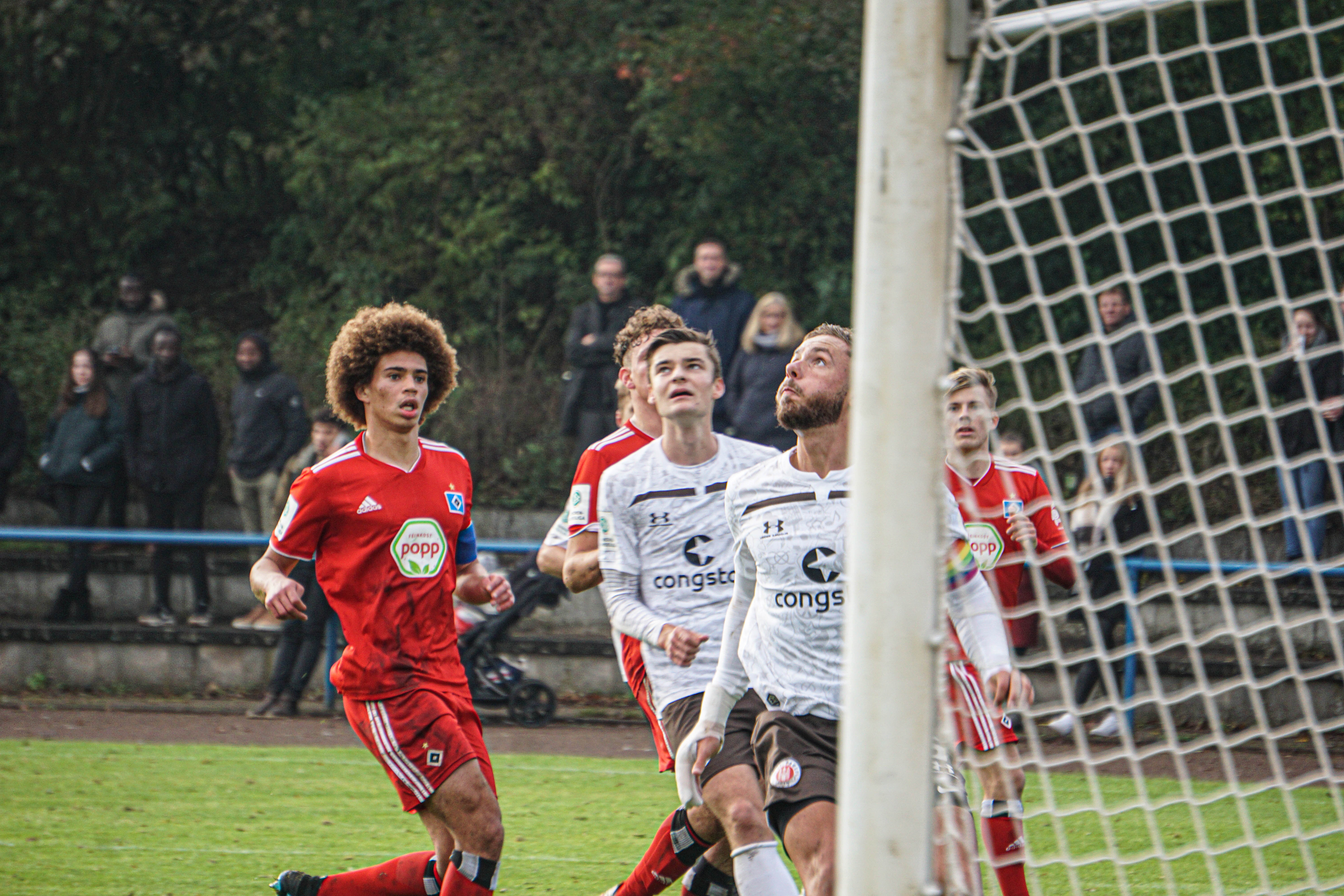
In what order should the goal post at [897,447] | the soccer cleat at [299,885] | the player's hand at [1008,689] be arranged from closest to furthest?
1. the goal post at [897,447]
2. the player's hand at [1008,689]
3. the soccer cleat at [299,885]

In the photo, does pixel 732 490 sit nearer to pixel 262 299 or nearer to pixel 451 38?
pixel 451 38

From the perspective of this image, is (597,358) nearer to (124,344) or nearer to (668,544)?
(124,344)

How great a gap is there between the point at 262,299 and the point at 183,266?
116 cm

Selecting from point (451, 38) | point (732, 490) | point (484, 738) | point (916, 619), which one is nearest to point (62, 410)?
point (484, 738)

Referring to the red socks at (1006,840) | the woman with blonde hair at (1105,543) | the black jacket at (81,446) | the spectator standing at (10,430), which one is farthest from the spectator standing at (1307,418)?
the spectator standing at (10,430)

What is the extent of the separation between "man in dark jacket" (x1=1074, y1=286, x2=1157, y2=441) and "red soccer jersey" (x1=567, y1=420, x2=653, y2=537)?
385 centimetres

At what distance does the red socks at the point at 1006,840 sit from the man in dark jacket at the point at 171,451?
6916mm

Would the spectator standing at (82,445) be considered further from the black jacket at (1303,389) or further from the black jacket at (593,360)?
the black jacket at (1303,389)

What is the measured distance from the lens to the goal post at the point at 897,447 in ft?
8.70

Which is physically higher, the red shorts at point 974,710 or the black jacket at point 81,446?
the black jacket at point 81,446

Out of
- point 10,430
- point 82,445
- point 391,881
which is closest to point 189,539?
point 82,445

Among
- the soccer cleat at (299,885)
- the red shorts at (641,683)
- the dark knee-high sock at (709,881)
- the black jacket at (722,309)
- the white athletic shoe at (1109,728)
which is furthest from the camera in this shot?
the black jacket at (722,309)

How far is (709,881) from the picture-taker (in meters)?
4.89

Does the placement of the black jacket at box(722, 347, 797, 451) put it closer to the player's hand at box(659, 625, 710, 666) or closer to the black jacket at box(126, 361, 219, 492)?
the black jacket at box(126, 361, 219, 492)
